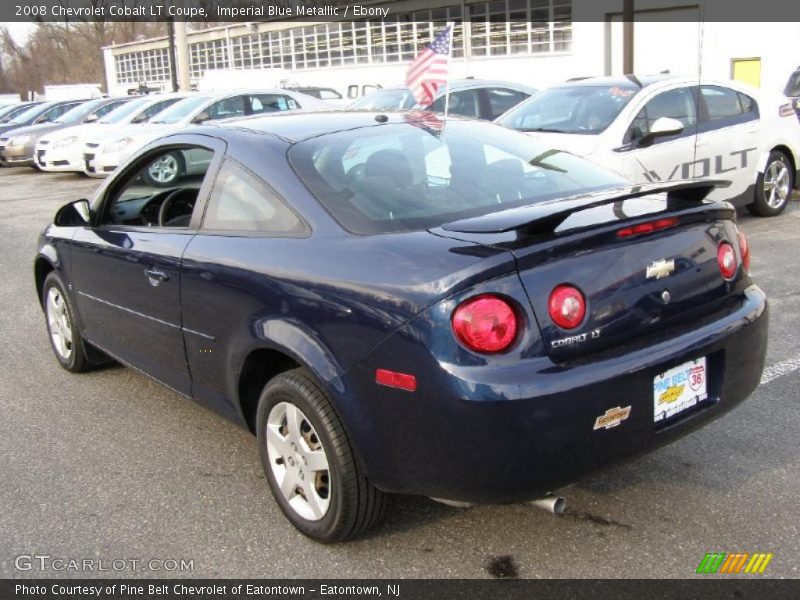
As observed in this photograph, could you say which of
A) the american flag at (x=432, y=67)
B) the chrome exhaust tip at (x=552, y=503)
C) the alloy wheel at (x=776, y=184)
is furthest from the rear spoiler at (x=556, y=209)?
the alloy wheel at (x=776, y=184)

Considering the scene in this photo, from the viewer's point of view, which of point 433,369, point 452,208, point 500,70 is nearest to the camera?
point 433,369

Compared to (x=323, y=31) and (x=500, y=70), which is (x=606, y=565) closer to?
(x=500, y=70)

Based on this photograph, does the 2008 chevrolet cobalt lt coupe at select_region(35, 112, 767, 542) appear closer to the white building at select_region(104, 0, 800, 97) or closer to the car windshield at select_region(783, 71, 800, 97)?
the car windshield at select_region(783, 71, 800, 97)

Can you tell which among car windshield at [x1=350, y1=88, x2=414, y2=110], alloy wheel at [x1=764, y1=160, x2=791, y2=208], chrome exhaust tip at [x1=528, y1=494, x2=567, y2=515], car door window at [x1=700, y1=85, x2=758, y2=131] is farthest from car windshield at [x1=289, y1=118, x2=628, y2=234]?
car windshield at [x1=350, y1=88, x2=414, y2=110]

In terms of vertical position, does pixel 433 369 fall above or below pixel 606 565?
above

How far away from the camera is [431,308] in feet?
9.00

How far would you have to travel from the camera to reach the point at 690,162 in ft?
27.0

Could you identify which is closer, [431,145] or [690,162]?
[431,145]

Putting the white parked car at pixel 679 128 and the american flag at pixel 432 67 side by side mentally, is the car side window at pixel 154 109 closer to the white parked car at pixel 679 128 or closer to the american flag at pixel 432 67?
the american flag at pixel 432 67

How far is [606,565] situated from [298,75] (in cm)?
3861

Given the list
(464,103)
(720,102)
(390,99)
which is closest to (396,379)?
(720,102)

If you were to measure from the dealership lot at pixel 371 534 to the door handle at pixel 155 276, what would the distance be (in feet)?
2.82

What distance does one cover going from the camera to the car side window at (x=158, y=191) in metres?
4.36

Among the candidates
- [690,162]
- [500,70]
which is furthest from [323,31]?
[690,162]
